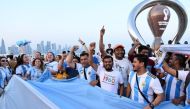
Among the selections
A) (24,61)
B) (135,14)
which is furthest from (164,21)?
(24,61)

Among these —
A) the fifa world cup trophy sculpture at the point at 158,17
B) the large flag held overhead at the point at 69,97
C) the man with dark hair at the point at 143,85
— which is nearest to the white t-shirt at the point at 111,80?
the large flag held overhead at the point at 69,97

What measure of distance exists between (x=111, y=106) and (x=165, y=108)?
0.97 m

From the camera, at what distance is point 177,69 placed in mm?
5699

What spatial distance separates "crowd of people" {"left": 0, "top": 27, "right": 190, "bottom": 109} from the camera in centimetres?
534

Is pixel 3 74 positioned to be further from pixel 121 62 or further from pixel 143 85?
pixel 143 85

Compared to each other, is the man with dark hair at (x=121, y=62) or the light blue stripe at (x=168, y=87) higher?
the man with dark hair at (x=121, y=62)

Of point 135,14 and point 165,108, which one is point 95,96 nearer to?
point 165,108

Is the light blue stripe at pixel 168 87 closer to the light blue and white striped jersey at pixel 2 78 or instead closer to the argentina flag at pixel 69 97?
the argentina flag at pixel 69 97

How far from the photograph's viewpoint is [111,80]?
22.2 ft

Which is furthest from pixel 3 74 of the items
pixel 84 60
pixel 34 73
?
pixel 84 60

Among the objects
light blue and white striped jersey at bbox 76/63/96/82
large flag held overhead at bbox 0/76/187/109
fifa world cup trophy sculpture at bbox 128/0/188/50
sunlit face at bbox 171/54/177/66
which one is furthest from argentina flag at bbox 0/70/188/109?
fifa world cup trophy sculpture at bbox 128/0/188/50

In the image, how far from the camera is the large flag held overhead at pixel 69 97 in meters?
5.55

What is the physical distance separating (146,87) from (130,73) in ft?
1.73

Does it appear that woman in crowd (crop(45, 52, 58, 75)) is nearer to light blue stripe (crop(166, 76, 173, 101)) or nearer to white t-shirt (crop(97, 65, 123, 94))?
white t-shirt (crop(97, 65, 123, 94))
